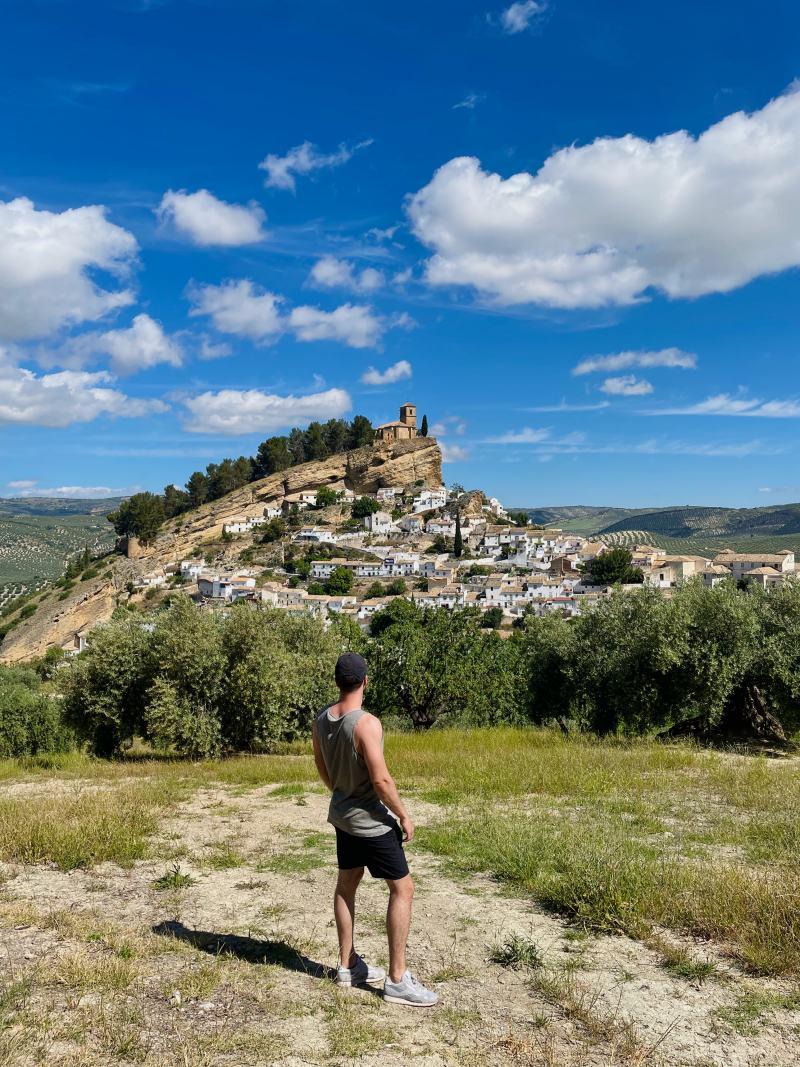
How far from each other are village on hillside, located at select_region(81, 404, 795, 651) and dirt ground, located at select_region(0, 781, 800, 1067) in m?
73.3

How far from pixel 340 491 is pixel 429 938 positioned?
132 meters

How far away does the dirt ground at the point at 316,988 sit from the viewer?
388cm

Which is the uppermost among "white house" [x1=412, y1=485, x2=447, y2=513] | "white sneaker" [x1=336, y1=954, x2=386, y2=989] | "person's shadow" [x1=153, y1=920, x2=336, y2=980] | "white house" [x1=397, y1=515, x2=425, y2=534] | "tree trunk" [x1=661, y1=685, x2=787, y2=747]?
"white house" [x1=412, y1=485, x2=447, y2=513]

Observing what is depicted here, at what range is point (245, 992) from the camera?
454cm

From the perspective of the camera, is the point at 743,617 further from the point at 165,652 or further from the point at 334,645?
the point at 165,652

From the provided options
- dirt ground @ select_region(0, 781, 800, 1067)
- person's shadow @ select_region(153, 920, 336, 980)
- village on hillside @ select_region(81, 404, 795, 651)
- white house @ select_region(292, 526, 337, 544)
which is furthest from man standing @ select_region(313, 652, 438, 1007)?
white house @ select_region(292, 526, 337, 544)

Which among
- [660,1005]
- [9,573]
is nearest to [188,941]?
[660,1005]

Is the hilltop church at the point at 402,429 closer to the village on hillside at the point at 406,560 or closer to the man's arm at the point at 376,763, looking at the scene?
the village on hillside at the point at 406,560

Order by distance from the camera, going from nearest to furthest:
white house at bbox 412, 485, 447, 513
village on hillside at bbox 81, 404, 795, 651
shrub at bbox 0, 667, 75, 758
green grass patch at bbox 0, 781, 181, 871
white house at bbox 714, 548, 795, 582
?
green grass patch at bbox 0, 781, 181, 871, shrub at bbox 0, 667, 75, 758, village on hillside at bbox 81, 404, 795, 651, white house at bbox 714, 548, 795, 582, white house at bbox 412, 485, 447, 513

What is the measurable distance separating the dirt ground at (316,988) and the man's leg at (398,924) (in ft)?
0.79

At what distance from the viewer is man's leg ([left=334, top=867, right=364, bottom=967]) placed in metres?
4.66

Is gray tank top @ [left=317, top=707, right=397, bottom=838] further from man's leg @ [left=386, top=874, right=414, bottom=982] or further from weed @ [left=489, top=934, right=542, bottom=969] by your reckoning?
weed @ [left=489, top=934, right=542, bottom=969]

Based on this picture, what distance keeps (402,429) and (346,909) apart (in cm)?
14028

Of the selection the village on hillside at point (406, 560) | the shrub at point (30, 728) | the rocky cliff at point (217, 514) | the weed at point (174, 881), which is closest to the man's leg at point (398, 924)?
the weed at point (174, 881)
